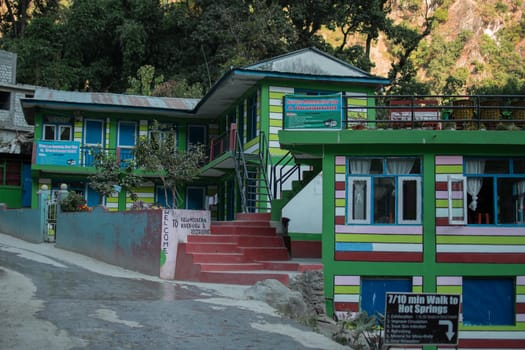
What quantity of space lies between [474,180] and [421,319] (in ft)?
25.6

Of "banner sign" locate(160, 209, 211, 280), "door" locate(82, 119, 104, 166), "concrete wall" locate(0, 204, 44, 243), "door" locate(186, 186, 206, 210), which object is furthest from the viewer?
"door" locate(186, 186, 206, 210)

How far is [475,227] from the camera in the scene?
53.4 ft

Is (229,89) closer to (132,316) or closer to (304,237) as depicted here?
(304,237)

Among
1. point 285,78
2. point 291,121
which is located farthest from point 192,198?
point 291,121

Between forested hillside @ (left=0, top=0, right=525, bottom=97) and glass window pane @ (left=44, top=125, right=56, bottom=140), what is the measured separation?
950 cm

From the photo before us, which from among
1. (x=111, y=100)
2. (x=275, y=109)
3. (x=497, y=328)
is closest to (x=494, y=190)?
(x=497, y=328)

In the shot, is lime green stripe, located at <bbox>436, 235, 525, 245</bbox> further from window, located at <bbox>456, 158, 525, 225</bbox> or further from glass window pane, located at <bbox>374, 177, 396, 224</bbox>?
glass window pane, located at <bbox>374, 177, 396, 224</bbox>

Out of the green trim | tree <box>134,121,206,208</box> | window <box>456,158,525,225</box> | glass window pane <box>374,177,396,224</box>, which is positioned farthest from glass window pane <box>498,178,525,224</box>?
tree <box>134,121,206,208</box>

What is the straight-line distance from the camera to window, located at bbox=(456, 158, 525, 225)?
16.5 metres

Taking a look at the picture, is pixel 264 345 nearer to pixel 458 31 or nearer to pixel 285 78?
pixel 285 78

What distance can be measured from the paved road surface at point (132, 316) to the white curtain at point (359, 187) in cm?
370

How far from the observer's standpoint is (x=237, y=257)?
15.9m

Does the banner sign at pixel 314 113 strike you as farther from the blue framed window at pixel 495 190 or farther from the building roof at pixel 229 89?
the building roof at pixel 229 89

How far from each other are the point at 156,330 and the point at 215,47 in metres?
34.7
